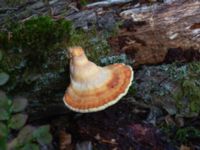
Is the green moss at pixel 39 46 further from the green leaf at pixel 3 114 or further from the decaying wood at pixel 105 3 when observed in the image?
the green leaf at pixel 3 114

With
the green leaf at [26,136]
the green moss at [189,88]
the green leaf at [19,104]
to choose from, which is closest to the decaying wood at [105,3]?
the green moss at [189,88]

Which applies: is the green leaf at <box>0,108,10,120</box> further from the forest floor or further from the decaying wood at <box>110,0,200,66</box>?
the decaying wood at <box>110,0,200,66</box>

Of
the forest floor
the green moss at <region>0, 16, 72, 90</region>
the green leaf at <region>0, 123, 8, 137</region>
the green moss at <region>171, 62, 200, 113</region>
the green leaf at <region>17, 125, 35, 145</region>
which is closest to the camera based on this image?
the green leaf at <region>0, 123, 8, 137</region>

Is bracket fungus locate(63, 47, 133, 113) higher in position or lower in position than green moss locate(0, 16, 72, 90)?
lower

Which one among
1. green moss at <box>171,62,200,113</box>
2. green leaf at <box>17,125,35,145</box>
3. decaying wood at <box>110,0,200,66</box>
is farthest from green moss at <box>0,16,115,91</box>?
green leaf at <box>17,125,35,145</box>

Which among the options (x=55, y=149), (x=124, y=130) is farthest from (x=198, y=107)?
(x=55, y=149)

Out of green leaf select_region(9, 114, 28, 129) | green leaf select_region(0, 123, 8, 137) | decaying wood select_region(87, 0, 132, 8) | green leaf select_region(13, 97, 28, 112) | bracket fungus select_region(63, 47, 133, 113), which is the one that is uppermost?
decaying wood select_region(87, 0, 132, 8)

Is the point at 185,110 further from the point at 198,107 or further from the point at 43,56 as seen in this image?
the point at 43,56
